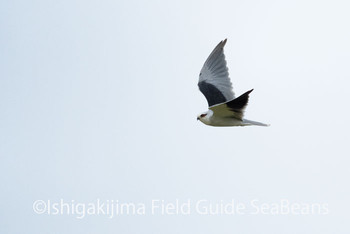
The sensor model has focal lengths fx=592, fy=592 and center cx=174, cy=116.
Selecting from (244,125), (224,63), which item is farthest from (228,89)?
(244,125)

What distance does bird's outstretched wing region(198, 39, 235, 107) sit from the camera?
13.1 meters

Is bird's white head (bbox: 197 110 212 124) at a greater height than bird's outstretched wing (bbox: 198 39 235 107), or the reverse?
bird's outstretched wing (bbox: 198 39 235 107)

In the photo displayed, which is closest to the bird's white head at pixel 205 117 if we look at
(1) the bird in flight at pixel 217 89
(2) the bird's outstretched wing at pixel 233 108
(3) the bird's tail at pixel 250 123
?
(1) the bird in flight at pixel 217 89

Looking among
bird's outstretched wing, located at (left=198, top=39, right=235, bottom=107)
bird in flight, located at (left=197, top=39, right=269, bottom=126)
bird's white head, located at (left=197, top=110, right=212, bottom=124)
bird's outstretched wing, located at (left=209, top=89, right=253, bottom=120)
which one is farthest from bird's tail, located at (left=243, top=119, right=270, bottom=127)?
bird's outstretched wing, located at (left=198, top=39, right=235, bottom=107)

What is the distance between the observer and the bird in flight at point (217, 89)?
11666 mm

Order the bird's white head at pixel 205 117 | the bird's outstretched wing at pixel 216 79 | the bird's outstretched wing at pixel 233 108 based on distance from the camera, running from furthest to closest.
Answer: the bird's outstretched wing at pixel 216 79 < the bird's white head at pixel 205 117 < the bird's outstretched wing at pixel 233 108

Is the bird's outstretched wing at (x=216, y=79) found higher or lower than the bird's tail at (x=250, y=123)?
higher

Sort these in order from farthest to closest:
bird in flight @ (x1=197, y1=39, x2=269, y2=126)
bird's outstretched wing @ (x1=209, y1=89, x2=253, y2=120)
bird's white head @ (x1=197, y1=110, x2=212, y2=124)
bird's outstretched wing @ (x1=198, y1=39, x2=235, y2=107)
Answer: bird's outstretched wing @ (x1=198, y1=39, x2=235, y2=107) < bird's white head @ (x1=197, y1=110, x2=212, y2=124) < bird in flight @ (x1=197, y1=39, x2=269, y2=126) < bird's outstretched wing @ (x1=209, y1=89, x2=253, y2=120)

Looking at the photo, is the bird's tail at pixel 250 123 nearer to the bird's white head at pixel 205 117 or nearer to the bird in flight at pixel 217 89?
the bird in flight at pixel 217 89

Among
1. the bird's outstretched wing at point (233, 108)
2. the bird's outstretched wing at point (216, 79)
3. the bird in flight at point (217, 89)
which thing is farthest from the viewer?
the bird's outstretched wing at point (216, 79)

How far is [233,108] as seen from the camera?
36.3ft

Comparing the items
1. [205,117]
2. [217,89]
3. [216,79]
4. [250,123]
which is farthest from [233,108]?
[216,79]

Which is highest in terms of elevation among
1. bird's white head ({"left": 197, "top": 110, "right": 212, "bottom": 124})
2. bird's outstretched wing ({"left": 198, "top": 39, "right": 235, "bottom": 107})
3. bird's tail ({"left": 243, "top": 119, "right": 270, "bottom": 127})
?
bird's outstretched wing ({"left": 198, "top": 39, "right": 235, "bottom": 107})

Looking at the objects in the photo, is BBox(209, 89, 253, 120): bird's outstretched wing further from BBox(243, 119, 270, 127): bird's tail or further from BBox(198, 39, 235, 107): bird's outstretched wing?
BBox(198, 39, 235, 107): bird's outstretched wing
